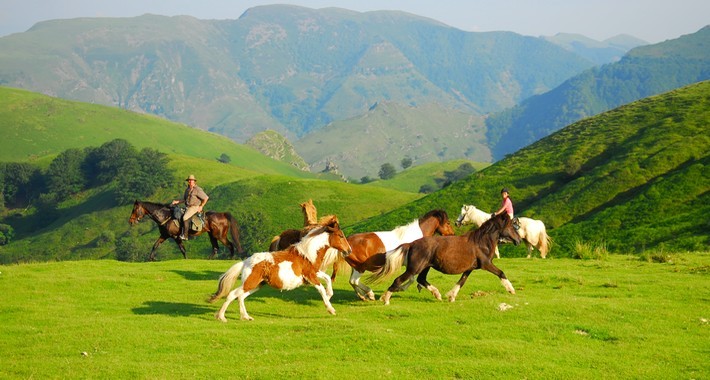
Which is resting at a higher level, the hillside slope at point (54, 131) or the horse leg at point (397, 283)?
the horse leg at point (397, 283)

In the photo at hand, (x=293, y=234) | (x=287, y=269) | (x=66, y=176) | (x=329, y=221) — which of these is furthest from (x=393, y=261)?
(x=66, y=176)

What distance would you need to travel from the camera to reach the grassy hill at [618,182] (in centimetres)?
3672

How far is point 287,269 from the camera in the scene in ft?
52.2

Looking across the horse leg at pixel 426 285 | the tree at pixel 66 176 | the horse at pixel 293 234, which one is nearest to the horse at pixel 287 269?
the horse leg at pixel 426 285

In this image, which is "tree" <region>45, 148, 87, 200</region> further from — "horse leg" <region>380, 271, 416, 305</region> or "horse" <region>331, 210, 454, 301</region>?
"horse leg" <region>380, 271, 416, 305</region>

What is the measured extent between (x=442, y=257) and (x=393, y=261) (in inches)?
53.1

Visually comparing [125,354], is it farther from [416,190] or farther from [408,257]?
[416,190]

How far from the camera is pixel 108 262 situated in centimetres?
2758

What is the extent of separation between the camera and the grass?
1215cm

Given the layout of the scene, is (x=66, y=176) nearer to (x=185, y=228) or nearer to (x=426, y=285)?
(x=185, y=228)

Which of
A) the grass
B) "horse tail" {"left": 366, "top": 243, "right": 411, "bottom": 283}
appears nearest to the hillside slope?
the grass

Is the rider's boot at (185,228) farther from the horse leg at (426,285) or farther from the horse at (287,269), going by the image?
the horse leg at (426,285)

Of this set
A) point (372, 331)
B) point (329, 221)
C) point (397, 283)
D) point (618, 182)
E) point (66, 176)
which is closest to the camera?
point (372, 331)

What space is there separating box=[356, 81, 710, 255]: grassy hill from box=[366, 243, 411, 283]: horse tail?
60.1 feet
